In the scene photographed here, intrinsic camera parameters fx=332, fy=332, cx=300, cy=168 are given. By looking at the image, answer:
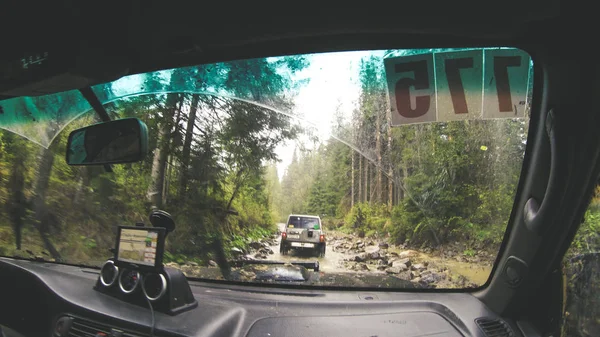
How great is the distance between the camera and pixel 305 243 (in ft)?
9.31

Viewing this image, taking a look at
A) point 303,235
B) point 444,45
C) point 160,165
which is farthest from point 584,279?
point 160,165

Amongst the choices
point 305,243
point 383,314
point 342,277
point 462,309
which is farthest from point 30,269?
point 462,309

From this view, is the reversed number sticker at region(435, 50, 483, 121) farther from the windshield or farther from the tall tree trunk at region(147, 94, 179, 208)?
the tall tree trunk at region(147, 94, 179, 208)

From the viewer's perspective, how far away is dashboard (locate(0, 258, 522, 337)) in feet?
A: 7.20

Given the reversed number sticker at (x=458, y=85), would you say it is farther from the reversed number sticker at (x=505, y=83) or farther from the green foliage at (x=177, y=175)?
the green foliage at (x=177, y=175)

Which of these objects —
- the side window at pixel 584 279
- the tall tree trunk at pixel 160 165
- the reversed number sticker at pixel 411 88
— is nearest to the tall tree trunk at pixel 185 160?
the tall tree trunk at pixel 160 165

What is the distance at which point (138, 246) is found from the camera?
255 cm

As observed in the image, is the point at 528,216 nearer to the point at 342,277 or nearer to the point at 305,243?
the point at 342,277

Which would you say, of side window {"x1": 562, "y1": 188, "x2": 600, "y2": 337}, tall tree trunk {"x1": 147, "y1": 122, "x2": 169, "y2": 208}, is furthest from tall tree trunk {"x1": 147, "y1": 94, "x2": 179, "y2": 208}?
side window {"x1": 562, "y1": 188, "x2": 600, "y2": 337}

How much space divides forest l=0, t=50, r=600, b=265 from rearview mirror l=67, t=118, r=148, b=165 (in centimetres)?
55

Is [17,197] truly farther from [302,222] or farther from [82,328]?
[302,222]

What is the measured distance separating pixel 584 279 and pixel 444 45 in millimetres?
1848

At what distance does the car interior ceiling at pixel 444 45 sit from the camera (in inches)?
78.3

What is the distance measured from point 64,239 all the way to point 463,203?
4.35 m
